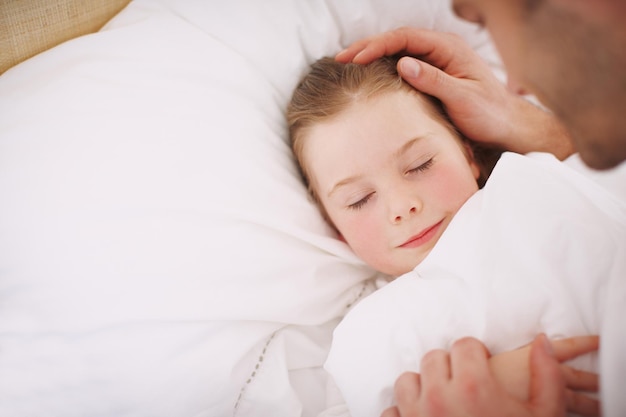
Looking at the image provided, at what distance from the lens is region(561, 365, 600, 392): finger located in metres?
0.74

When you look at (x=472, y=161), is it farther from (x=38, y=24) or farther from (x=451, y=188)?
(x=38, y=24)

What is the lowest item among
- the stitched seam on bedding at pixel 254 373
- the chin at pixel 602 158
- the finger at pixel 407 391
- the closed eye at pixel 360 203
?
the stitched seam on bedding at pixel 254 373

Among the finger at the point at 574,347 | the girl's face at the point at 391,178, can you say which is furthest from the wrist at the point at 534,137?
the finger at the point at 574,347

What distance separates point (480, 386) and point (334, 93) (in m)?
0.73

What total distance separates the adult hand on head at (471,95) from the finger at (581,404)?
2.46 feet

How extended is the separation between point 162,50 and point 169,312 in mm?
619

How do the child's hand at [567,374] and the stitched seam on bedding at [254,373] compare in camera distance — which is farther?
the stitched seam on bedding at [254,373]

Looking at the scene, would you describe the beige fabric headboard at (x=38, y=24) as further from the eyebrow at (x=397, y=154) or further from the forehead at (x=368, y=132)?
the eyebrow at (x=397, y=154)

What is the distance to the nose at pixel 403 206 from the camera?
3.47ft

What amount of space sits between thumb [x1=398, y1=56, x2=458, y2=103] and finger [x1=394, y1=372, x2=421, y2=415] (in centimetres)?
69

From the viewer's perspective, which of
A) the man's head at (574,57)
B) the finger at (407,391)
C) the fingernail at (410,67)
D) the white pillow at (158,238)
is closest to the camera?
the man's head at (574,57)

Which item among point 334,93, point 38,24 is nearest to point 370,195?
point 334,93

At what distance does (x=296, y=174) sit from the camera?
1.28m

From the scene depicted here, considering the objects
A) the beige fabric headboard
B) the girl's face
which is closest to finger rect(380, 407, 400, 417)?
the girl's face
